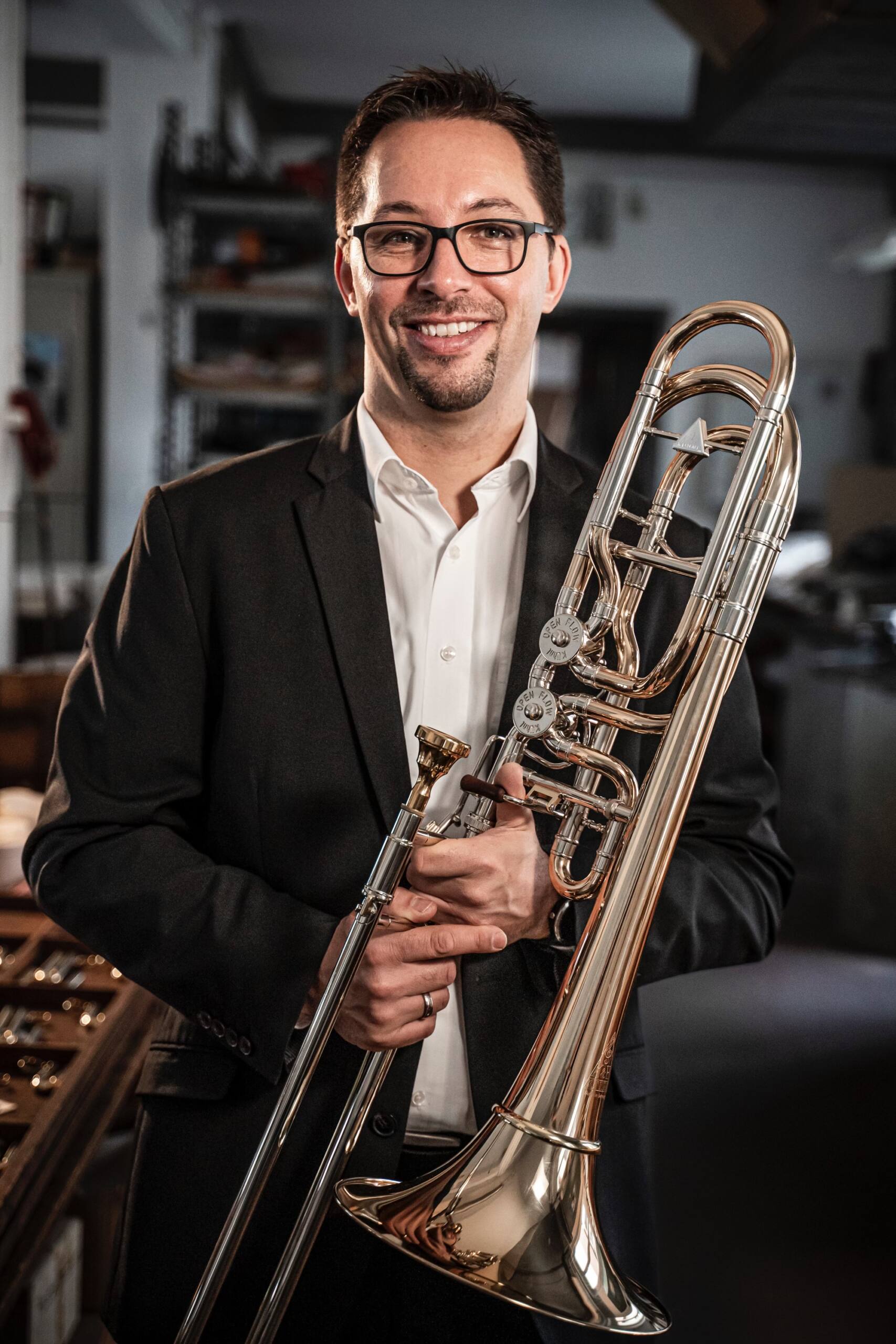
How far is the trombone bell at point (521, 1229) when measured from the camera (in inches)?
35.3

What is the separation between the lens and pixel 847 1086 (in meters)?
3.22

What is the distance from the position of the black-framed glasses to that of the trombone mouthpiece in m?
0.50

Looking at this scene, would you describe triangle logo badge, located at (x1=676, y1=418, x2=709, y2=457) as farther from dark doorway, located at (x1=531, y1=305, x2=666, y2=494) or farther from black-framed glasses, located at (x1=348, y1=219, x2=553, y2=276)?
dark doorway, located at (x1=531, y1=305, x2=666, y2=494)

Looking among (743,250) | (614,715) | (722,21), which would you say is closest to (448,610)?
(614,715)

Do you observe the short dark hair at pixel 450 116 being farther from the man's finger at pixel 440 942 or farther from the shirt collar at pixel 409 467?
the man's finger at pixel 440 942

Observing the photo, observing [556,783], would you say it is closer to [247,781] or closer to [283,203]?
[247,781]

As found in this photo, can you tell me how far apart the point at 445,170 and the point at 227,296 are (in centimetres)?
370

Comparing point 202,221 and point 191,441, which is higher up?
point 202,221

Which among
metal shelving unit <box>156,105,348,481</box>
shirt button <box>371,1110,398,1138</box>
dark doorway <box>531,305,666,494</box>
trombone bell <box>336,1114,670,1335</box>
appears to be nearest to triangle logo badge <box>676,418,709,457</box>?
trombone bell <box>336,1114,670,1335</box>

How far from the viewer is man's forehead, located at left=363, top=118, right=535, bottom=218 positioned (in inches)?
46.7

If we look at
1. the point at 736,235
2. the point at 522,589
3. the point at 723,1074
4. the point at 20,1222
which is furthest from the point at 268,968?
the point at 736,235

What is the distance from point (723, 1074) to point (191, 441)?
357cm

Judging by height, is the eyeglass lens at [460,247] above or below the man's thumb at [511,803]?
above

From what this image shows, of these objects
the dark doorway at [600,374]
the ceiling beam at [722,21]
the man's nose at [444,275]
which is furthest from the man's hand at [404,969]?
the dark doorway at [600,374]
